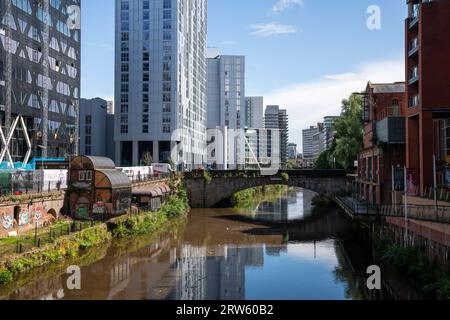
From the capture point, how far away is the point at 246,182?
73875mm

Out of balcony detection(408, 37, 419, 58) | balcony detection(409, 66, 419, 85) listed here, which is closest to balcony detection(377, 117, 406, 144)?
balcony detection(409, 66, 419, 85)

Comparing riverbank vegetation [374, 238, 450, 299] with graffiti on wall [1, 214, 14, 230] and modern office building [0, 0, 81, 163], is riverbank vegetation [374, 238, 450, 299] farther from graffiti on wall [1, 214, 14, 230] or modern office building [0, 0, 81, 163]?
modern office building [0, 0, 81, 163]

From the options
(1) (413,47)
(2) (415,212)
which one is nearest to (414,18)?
(1) (413,47)

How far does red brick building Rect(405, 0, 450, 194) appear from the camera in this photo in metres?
39.6

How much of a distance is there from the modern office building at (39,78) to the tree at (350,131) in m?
43.4

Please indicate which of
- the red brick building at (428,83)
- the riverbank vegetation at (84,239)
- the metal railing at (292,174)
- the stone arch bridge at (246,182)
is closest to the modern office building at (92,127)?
the stone arch bridge at (246,182)

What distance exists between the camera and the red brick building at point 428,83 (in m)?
39.6

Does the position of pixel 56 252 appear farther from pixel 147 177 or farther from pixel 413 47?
pixel 413 47

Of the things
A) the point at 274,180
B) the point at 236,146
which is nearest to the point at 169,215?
the point at 274,180

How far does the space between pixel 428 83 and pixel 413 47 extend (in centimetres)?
514

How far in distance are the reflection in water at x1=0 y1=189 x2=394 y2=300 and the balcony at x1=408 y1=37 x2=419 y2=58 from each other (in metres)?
17.7

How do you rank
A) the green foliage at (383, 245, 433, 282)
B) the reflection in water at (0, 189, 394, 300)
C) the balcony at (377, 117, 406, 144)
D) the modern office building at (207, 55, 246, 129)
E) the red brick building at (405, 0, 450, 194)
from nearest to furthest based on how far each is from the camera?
the reflection in water at (0, 189, 394, 300) < the green foliage at (383, 245, 433, 282) < the red brick building at (405, 0, 450, 194) < the balcony at (377, 117, 406, 144) < the modern office building at (207, 55, 246, 129)

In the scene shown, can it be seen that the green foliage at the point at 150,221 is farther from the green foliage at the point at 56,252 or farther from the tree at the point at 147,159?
the tree at the point at 147,159

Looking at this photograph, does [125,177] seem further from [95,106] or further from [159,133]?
[95,106]
